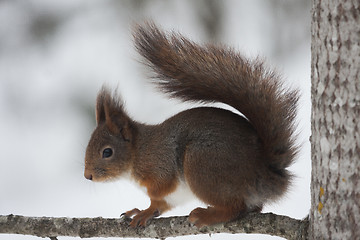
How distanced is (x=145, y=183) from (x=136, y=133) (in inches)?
8.4

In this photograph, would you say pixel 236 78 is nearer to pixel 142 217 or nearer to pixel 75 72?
pixel 142 217

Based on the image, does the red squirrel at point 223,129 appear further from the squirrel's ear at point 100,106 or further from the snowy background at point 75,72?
the snowy background at point 75,72

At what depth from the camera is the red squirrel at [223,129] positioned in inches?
63.7

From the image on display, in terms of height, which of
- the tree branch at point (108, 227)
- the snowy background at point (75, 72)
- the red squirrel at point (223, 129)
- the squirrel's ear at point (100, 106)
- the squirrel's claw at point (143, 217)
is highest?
the snowy background at point (75, 72)

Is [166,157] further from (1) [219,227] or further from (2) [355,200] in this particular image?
(2) [355,200]

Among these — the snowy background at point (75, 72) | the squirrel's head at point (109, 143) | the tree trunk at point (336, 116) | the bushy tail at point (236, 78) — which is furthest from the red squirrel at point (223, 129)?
the snowy background at point (75, 72)

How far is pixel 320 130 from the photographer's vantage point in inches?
50.4

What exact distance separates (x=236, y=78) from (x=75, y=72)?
1828 millimetres

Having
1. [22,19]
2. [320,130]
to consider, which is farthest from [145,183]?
[22,19]

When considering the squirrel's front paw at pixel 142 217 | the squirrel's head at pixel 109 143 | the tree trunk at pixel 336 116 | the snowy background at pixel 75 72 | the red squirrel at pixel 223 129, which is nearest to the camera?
the tree trunk at pixel 336 116

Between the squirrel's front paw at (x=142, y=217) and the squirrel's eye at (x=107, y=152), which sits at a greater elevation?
the squirrel's eye at (x=107, y=152)

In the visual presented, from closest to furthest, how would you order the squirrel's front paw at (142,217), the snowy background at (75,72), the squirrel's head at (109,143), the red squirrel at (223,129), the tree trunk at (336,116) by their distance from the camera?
the tree trunk at (336,116), the red squirrel at (223,129), the squirrel's front paw at (142,217), the squirrel's head at (109,143), the snowy background at (75,72)

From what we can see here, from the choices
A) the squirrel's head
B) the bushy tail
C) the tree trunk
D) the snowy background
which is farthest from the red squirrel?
the snowy background

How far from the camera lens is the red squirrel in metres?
1.62
